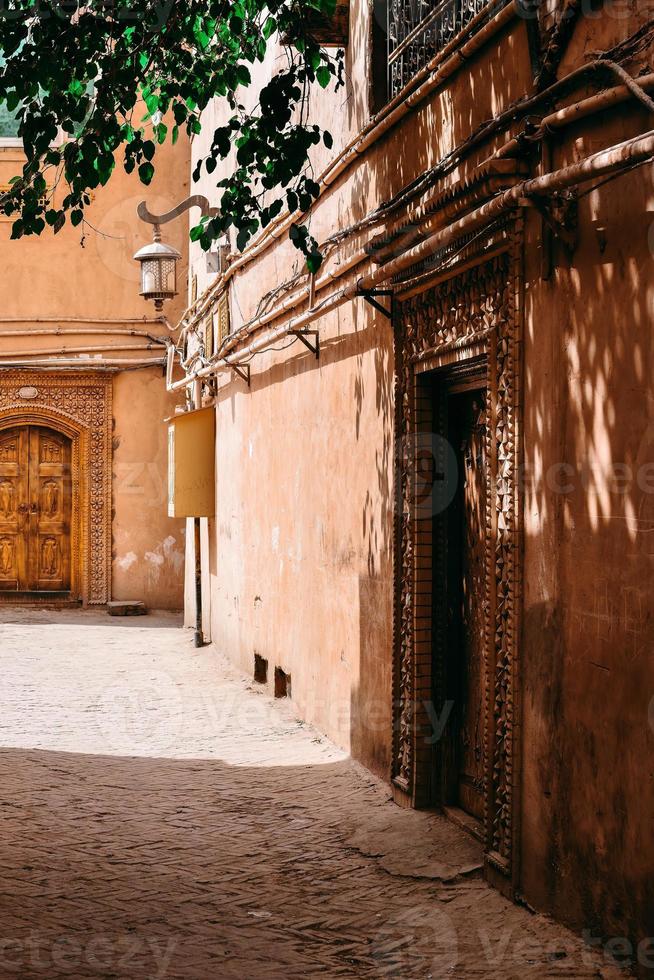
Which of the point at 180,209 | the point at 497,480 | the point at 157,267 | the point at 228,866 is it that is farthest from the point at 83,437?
the point at 497,480

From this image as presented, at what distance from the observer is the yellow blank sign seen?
43.8ft

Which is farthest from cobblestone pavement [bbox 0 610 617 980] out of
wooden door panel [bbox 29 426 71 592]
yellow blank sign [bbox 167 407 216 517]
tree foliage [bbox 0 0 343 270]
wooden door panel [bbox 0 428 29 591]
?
wooden door panel [bbox 0 428 29 591]

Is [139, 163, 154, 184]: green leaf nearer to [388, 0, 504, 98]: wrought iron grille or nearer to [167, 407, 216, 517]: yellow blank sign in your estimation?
[388, 0, 504, 98]: wrought iron grille

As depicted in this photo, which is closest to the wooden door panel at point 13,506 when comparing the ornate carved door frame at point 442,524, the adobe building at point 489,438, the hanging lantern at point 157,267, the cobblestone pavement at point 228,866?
the hanging lantern at point 157,267

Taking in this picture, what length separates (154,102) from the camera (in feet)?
22.0

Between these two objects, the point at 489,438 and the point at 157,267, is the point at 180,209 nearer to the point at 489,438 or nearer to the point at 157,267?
the point at 157,267

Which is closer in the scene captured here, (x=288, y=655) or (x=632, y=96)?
(x=632, y=96)

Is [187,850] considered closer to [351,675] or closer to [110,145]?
[351,675]

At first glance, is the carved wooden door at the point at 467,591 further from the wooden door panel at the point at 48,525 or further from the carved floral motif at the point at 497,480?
the wooden door panel at the point at 48,525

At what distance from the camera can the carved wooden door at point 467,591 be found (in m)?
5.95

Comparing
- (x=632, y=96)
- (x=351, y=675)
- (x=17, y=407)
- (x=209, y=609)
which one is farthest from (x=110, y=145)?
(x=17, y=407)

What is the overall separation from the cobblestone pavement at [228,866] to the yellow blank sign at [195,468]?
165 inches

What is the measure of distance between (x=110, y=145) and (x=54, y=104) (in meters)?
0.38

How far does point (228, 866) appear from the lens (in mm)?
5590
